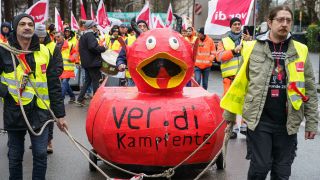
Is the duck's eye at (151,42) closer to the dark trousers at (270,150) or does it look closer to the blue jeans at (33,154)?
the blue jeans at (33,154)

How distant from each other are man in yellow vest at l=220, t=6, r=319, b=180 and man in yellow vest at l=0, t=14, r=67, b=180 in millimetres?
1751

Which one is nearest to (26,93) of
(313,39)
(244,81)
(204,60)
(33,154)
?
(33,154)

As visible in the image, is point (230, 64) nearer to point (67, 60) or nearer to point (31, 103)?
point (31, 103)

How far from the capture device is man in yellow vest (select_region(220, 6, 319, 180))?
4.61 metres

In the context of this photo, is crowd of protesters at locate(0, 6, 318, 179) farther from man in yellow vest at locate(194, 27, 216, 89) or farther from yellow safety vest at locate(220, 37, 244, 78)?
man in yellow vest at locate(194, 27, 216, 89)

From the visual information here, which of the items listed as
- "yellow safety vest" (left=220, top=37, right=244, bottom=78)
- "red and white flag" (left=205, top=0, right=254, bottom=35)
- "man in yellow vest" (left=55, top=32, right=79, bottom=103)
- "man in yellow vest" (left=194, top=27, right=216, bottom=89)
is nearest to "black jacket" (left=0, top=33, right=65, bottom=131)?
"yellow safety vest" (left=220, top=37, right=244, bottom=78)

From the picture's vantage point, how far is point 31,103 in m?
5.29

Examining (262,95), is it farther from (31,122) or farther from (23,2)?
(23,2)

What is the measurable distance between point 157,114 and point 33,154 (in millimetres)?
1341

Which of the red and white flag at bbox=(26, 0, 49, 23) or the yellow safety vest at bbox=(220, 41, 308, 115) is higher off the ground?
the red and white flag at bbox=(26, 0, 49, 23)

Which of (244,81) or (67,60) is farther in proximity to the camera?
(67,60)

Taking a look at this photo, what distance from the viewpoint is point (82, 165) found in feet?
23.0

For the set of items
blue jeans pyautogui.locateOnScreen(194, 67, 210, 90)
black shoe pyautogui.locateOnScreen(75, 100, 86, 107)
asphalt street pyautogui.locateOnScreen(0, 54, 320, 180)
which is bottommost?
black shoe pyautogui.locateOnScreen(75, 100, 86, 107)

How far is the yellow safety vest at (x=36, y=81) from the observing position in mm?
5246
